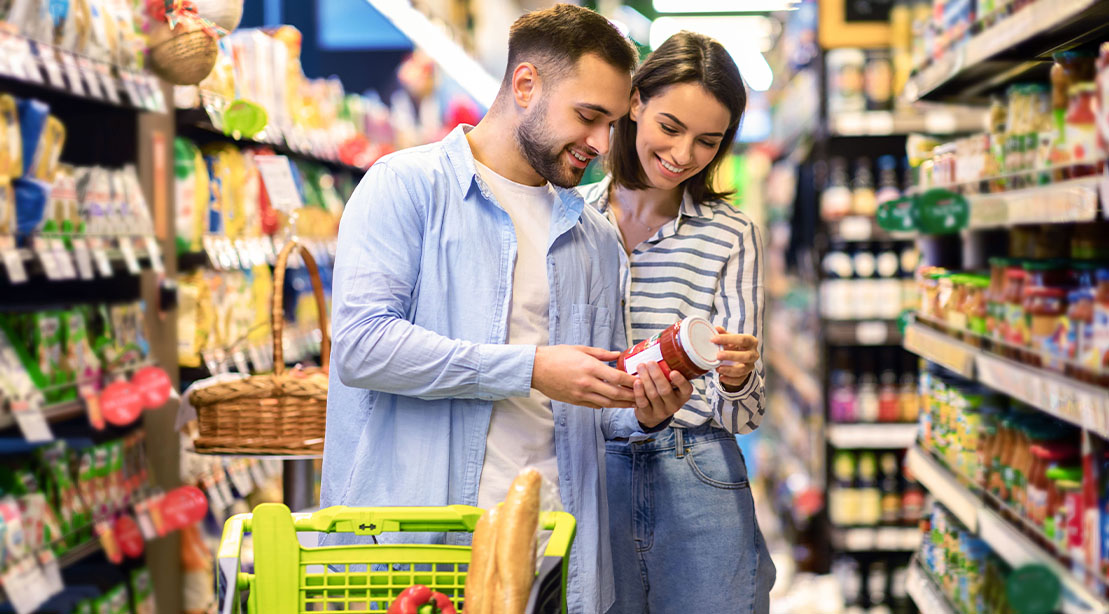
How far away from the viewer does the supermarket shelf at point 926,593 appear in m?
2.97

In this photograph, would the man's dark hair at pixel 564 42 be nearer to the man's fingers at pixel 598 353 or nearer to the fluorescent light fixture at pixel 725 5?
the man's fingers at pixel 598 353

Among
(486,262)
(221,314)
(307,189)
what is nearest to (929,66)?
(486,262)

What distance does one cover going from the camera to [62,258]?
2.71 meters

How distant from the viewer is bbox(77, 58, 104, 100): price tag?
2.85m

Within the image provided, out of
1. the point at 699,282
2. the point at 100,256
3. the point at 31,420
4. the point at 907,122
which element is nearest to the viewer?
the point at 699,282

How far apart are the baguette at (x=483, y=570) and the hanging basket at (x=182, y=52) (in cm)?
218

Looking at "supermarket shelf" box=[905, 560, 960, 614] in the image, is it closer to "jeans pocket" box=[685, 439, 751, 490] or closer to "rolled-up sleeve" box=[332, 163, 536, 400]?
"jeans pocket" box=[685, 439, 751, 490]

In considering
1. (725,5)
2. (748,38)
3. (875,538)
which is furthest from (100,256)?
(748,38)

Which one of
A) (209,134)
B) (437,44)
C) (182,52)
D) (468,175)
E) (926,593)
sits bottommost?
(926,593)

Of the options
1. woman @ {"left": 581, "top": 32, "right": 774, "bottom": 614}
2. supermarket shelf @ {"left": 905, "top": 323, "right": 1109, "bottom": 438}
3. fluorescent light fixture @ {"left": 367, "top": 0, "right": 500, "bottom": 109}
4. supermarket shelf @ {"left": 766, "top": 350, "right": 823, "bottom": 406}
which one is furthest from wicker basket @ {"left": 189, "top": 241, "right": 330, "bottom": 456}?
supermarket shelf @ {"left": 766, "top": 350, "right": 823, "bottom": 406}

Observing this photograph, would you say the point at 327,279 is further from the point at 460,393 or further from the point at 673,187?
the point at 460,393

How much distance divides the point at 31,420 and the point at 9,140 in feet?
2.23

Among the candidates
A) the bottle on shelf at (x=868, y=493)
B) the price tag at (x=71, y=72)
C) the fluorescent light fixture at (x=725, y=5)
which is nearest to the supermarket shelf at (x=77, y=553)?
the price tag at (x=71, y=72)

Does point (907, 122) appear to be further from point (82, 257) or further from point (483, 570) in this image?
point (483, 570)
